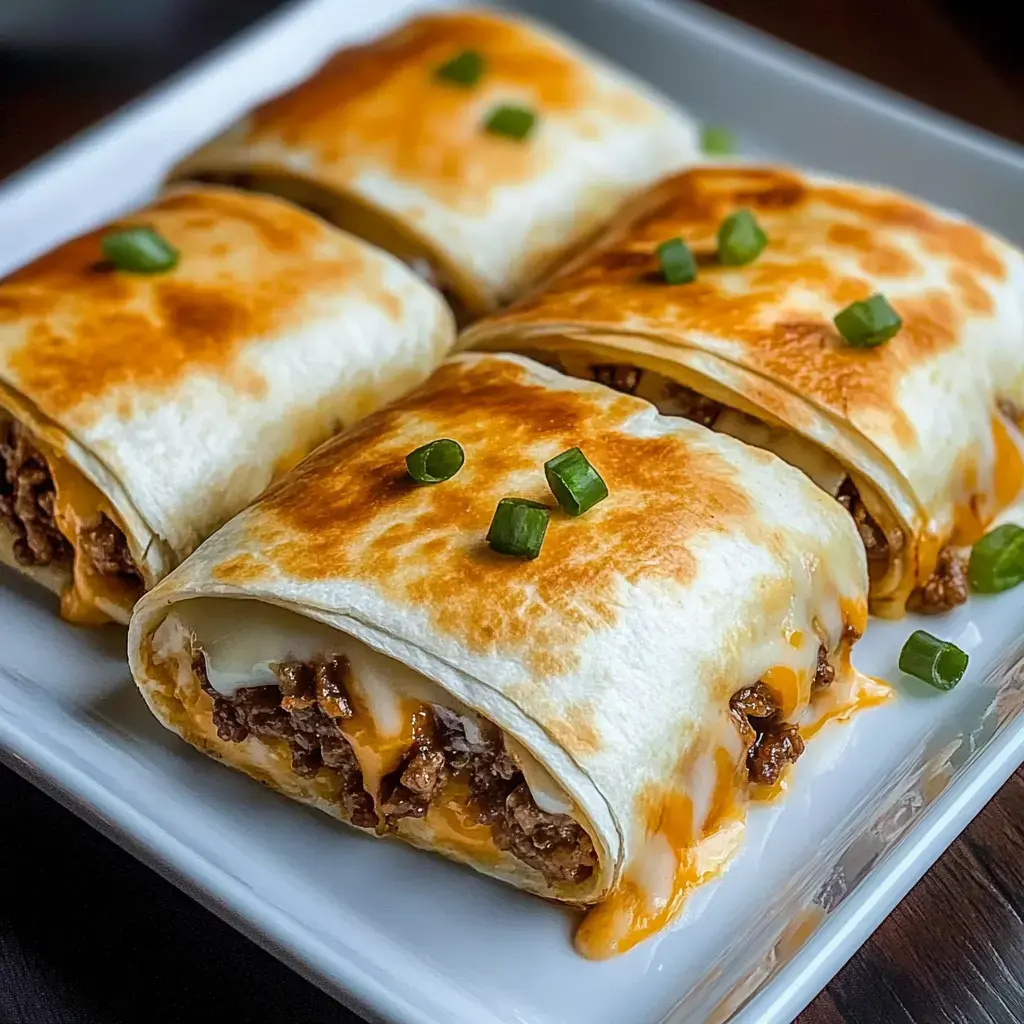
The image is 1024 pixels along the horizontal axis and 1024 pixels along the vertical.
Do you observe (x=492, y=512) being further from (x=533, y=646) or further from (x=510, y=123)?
(x=510, y=123)

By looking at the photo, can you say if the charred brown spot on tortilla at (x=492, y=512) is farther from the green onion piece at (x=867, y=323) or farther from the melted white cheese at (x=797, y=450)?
the green onion piece at (x=867, y=323)

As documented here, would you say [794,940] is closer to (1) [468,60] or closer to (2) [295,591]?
(2) [295,591]

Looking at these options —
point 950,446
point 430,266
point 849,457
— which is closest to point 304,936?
point 849,457

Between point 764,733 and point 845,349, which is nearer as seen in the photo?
point 764,733

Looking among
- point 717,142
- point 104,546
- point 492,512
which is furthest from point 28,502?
point 717,142

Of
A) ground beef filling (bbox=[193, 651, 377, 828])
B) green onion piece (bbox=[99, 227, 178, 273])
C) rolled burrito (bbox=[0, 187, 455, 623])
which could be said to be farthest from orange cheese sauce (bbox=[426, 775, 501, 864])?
green onion piece (bbox=[99, 227, 178, 273])

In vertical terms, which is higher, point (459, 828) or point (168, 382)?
point (168, 382)

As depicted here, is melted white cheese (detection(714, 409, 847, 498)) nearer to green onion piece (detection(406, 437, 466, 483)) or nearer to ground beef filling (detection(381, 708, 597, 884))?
green onion piece (detection(406, 437, 466, 483))
